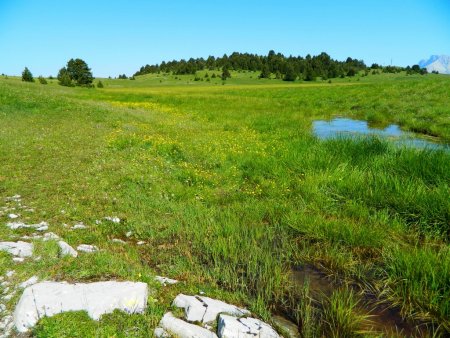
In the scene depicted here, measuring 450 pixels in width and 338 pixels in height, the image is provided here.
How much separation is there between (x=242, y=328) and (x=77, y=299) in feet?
7.50

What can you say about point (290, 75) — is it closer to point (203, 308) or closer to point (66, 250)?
point (66, 250)

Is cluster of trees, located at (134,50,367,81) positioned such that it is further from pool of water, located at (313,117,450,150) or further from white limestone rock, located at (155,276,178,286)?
white limestone rock, located at (155,276,178,286)

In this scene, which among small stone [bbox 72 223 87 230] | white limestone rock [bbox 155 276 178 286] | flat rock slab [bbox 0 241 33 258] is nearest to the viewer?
white limestone rock [bbox 155 276 178 286]

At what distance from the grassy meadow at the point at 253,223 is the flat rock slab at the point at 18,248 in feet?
0.60

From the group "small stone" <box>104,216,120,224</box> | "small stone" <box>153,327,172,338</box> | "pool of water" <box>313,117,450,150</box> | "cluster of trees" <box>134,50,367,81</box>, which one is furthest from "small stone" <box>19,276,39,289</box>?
"cluster of trees" <box>134,50,367,81</box>

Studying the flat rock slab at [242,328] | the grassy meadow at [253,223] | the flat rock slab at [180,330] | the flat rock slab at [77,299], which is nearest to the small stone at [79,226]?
the grassy meadow at [253,223]

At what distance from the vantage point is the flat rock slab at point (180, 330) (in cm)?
412

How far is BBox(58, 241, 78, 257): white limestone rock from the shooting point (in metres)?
5.83

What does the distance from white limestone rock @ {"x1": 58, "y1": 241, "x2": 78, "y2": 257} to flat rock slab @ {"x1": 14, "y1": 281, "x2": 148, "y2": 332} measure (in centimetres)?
105

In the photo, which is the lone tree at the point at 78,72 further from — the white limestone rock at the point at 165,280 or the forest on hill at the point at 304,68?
the white limestone rock at the point at 165,280

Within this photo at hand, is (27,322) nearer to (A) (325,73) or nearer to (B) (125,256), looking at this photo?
(B) (125,256)

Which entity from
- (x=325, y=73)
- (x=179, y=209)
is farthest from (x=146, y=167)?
(x=325, y=73)

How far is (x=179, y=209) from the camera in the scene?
8625 millimetres

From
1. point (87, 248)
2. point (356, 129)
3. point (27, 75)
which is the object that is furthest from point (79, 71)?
point (87, 248)
